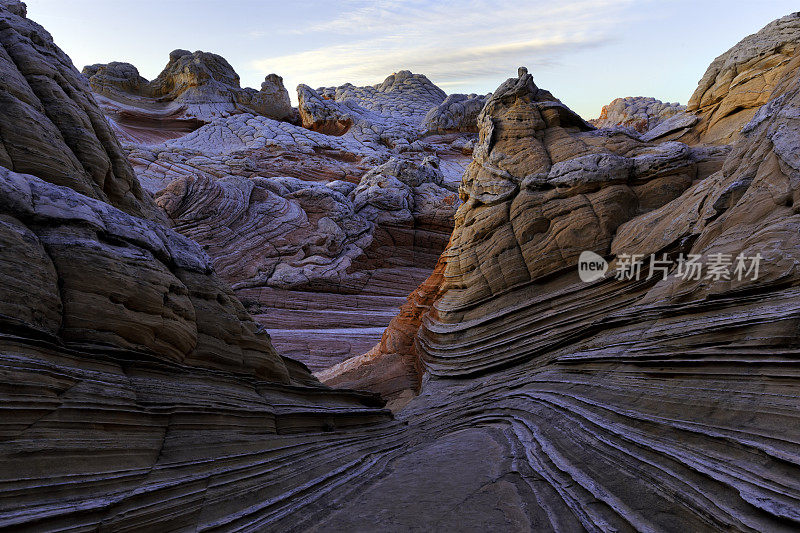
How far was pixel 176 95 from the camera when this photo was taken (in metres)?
43.4

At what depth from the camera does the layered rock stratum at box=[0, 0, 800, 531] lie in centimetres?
307

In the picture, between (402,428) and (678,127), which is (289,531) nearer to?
(402,428)

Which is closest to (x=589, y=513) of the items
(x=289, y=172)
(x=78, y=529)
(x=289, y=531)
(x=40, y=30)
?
(x=289, y=531)

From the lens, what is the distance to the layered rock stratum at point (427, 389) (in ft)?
10.1

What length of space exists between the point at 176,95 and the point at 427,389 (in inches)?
1752

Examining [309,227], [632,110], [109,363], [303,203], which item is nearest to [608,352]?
[109,363]

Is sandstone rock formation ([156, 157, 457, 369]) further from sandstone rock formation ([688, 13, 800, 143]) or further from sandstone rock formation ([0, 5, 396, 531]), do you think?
sandstone rock formation ([688, 13, 800, 143])

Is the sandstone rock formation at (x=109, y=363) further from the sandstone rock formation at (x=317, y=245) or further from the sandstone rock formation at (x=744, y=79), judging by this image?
the sandstone rock formation at (x=744, y=79)

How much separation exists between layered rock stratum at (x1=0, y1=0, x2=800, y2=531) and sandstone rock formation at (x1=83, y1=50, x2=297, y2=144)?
121 feet

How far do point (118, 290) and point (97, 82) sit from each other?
47.3 metres

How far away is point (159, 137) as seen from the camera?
39125 mm

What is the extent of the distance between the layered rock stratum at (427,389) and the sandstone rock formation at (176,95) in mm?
36852

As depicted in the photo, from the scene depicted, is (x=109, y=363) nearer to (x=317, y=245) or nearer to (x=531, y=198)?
(x=531, y=198)

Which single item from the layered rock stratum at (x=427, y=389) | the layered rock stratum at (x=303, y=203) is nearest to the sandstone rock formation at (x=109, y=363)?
the layered rock stratum at (x=427, y=389)
